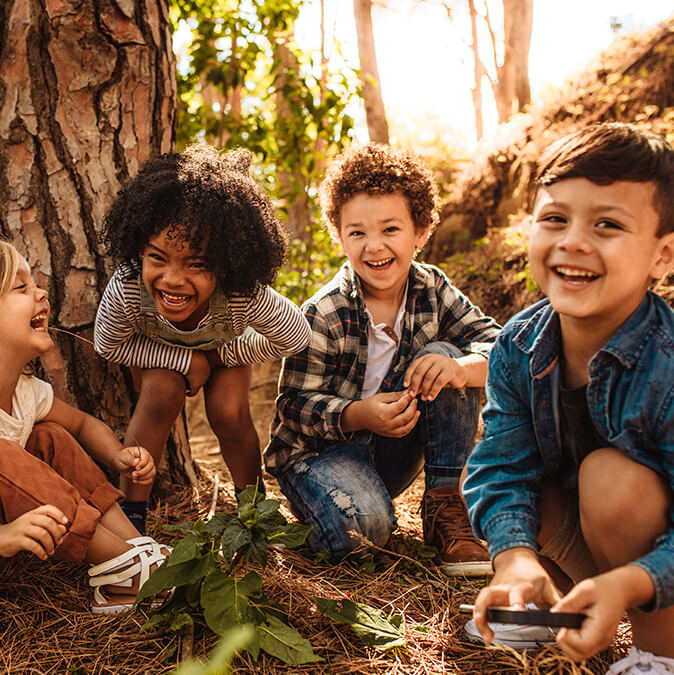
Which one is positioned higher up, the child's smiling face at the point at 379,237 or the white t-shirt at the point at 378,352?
the child's smiling face at the point at 379,237

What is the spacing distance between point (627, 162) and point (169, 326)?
1.45 metres

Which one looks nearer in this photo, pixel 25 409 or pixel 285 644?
pixel 285 644

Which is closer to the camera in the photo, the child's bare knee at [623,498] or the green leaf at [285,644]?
the child's bare knee at [623,498]

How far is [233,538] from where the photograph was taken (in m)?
1.54

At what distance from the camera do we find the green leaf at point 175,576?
59.2 inches

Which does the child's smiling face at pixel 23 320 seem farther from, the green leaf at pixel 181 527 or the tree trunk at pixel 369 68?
the tree trunk at pixel 369 68

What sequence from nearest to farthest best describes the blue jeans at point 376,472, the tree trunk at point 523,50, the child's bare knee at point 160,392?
the blue jeans at point 376,472
the child's bare knee at point 160,392
the tree trunk at point 523,50

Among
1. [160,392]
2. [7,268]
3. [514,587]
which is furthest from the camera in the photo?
[160,392]

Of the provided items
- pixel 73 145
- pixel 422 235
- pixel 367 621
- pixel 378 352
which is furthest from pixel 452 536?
pixel 73 145

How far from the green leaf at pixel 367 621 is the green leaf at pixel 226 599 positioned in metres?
0.19

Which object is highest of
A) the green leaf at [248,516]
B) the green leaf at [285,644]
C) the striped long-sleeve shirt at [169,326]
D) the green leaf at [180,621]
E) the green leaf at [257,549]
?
the striped long-sleeve shirt at [169,326]

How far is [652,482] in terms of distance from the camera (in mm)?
1282

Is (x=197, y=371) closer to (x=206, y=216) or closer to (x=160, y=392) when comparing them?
(x=160, y=392)

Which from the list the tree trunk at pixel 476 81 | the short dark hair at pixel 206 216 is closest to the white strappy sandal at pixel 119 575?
the short dark hair at pixel 206 216
